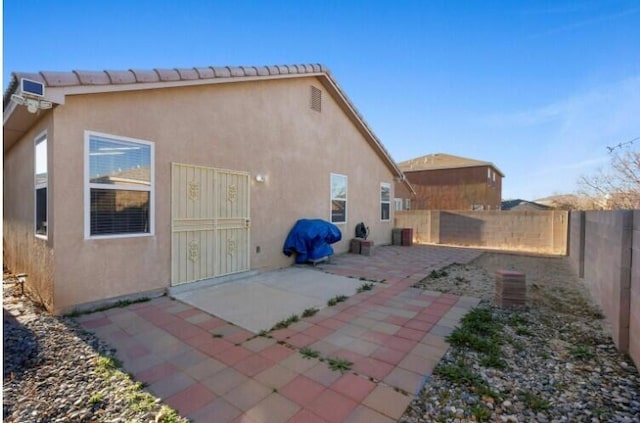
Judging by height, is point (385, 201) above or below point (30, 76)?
below

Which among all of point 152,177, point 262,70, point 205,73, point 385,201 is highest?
point 262,70

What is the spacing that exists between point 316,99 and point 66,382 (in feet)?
27.1

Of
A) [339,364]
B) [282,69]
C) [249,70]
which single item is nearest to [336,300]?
[339,364]

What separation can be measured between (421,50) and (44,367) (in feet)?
35.3

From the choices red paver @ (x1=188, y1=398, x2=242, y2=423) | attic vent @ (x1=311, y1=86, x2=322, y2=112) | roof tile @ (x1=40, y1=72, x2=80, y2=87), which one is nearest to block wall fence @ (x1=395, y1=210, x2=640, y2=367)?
red paver @ (x1=188, y1=398, x2=242, y2=423)

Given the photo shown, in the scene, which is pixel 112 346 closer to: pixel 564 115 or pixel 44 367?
pixel 44 367

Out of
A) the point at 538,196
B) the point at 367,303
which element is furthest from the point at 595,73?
the point at 538,196

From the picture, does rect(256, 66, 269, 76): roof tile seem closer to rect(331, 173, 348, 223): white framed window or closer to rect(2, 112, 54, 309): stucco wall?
rect(331, 173, 348, 223): white framed window

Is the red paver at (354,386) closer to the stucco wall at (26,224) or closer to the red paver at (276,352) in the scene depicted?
the red paver at (276,352)

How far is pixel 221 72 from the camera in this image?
18.9ft

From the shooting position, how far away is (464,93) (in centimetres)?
1115

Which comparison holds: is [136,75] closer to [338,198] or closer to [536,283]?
[338,198]

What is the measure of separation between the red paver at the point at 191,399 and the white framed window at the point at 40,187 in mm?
3899

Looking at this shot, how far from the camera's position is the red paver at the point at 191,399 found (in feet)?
7.33
